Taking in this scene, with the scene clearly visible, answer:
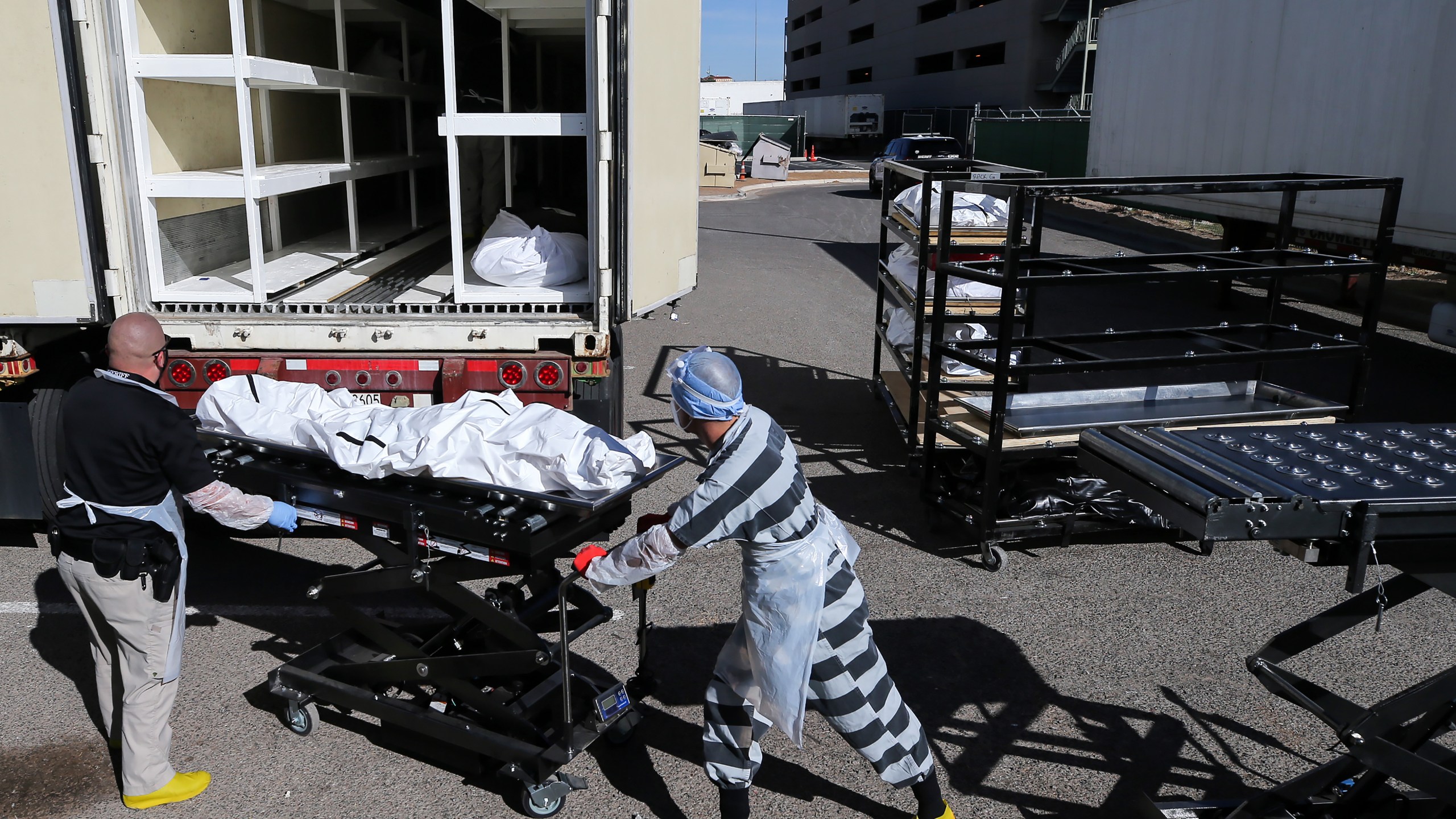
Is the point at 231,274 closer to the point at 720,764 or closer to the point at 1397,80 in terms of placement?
the point at 720,764

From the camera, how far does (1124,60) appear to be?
1661 cm

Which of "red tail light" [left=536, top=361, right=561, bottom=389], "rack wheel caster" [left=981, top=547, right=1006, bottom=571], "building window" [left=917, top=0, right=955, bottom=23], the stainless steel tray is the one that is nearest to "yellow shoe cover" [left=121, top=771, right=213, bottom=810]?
"red tail light" [left=536, top=361, right=561, bottom=389]

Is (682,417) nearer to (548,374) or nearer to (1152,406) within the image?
(548,374)

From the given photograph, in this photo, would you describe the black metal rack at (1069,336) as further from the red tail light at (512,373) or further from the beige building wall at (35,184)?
the beige building wall at (35,184)

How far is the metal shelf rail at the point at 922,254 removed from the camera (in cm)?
698

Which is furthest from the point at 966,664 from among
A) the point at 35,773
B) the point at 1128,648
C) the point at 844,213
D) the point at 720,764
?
the point at 844,213

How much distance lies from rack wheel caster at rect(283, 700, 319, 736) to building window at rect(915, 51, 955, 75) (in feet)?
175

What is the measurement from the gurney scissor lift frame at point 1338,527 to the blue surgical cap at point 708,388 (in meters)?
1.14

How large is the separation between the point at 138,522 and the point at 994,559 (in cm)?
426

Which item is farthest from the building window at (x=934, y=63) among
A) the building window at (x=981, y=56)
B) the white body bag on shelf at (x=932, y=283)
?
the white body bag on shelf at (x=932, y=283)

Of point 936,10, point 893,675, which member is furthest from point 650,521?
point 936,10

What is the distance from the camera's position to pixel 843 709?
3.37m

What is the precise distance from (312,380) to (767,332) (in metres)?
7.13

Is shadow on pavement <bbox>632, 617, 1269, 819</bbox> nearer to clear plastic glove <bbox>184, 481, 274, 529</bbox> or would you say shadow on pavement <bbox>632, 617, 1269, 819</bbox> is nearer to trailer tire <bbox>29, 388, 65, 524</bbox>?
clear plastic glove <bbox>184, 481, 274, 529</bbox>
